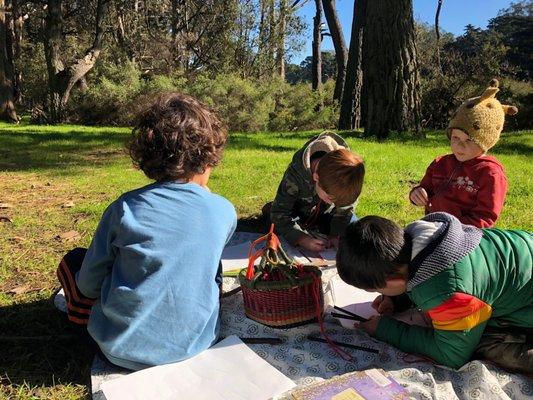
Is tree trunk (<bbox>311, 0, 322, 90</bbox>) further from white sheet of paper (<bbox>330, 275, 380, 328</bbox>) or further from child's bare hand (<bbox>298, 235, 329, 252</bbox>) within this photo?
white sheet of paper (<bbox>330, 275, 380, 328</bbox>)

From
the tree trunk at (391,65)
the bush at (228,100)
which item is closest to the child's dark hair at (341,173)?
the tree trunk at (391,65)

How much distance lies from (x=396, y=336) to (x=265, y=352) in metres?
0.57

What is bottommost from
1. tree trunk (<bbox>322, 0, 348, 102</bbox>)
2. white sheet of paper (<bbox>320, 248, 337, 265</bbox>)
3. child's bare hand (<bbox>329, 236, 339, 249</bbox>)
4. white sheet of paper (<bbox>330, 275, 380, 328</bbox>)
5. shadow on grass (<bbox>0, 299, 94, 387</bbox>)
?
shadow on grass (<bbox>0, 299, 94, 387</bbox>)

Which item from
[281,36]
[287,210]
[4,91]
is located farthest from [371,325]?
[281,36]

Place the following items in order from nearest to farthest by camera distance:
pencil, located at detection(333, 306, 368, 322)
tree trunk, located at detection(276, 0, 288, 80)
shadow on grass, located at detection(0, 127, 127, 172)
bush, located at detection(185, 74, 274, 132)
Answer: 1. pencil, located at detection(333, 306, 368, 322)
2. shadow on grass, located at detection(0, 127, 127, 172)
3. bush, located at detection(185, 74, 274, 132)
4. tree trunk, located at detection(276, 0, 288, 80)

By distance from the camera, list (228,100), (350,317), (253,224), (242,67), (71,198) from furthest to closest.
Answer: (242,67), (228,100), (71,198), (253,224), (350,317)

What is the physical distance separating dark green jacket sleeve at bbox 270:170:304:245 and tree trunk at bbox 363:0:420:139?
5.07m

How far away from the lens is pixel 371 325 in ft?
7.61

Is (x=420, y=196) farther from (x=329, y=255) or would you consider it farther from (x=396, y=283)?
(x=396, y=283)

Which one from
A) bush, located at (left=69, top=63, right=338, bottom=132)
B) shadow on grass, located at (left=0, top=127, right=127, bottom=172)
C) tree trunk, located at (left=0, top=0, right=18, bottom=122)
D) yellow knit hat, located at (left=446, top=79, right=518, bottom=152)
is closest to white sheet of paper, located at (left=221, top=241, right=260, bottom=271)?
yellow knit hat, located at (left=446, top=79, right=518, bottom=152)

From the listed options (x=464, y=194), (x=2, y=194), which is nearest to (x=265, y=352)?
(x=464, y=194)

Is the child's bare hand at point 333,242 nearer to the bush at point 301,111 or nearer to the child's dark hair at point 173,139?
the child's dark hair at point 173,139

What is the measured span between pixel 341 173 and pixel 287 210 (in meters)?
0.74

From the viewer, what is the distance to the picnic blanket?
76.3 inches
